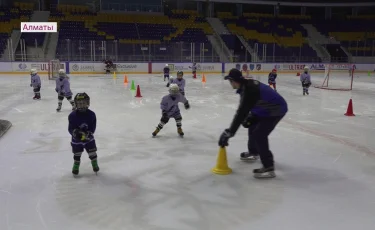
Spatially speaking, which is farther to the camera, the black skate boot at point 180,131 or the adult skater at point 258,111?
the black skate boot at point 180,131

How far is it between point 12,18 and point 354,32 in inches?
1454

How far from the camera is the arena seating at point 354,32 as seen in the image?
37.3m

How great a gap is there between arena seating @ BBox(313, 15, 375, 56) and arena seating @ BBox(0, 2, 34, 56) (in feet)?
107

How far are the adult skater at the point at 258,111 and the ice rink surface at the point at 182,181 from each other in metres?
0.37

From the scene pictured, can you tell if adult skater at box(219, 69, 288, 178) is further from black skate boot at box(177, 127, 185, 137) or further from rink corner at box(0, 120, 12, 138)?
rink corner at box(0, 120, 12, 138)

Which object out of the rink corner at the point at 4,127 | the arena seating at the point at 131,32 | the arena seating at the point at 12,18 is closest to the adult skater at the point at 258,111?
the rink corner at the point at 4,127

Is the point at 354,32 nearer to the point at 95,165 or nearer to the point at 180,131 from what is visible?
the point at 180,131

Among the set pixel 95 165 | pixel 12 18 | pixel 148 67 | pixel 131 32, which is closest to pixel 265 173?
pixel 95 165

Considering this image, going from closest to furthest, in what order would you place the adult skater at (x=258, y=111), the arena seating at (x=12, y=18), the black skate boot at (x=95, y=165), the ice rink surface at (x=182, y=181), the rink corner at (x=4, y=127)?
1. the ice rink surface at (x=182, y=181)
2. the adult skater at (x=258, y=111)
3. the black skate boot at (x=95, y=165)
4. the rink corner at (x=4, y=127)
5. the arena seating at (x=12, y=18)

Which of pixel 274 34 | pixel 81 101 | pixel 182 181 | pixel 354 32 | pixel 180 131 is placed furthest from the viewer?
pixel 354 32

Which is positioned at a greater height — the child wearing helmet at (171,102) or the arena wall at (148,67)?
the arena wall at (148,67)

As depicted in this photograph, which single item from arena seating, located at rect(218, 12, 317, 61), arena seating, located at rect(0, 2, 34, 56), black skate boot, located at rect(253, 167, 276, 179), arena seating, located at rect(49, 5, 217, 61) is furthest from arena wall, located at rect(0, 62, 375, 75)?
black skate boot, located at rect(253, 167, 276, 179)

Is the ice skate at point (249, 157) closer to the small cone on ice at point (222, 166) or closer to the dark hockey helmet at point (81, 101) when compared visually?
the small cone on ice at point (222, 166)

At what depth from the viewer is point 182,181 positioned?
4.81 meters
